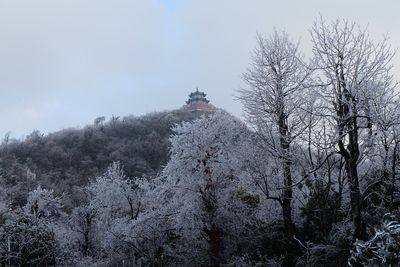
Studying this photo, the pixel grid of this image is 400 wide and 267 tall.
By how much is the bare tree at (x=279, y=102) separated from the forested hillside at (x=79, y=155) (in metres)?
34.4

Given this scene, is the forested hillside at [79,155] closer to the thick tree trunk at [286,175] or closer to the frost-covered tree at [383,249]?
the thick tree trunk at [286,175]

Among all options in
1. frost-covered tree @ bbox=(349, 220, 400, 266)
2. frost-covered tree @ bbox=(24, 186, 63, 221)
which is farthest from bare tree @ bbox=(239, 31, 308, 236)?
frost-covered tree @ bbox=(24, 186, 63, 221)

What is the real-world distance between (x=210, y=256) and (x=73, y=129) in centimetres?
6881

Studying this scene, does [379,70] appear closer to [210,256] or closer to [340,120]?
[340,120]

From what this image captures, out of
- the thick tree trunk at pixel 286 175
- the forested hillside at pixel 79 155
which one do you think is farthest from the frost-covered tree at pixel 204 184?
the forested hillside at pixel 79 155

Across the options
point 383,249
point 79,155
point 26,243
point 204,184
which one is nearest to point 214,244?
point 204,184

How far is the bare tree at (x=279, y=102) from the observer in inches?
727

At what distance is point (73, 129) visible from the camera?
277ft

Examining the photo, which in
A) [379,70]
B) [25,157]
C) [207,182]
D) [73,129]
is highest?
[73,129]

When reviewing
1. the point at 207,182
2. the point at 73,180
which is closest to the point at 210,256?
the point at 207,182

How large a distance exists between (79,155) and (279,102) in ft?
169

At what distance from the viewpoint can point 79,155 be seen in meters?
66.5

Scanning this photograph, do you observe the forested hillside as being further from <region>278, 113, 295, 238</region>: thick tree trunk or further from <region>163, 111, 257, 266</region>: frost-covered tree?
Answer: <region>278, 113, 295, 238</region>: thick tree trunk

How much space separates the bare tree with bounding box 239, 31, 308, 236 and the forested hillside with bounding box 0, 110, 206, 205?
113 ft
